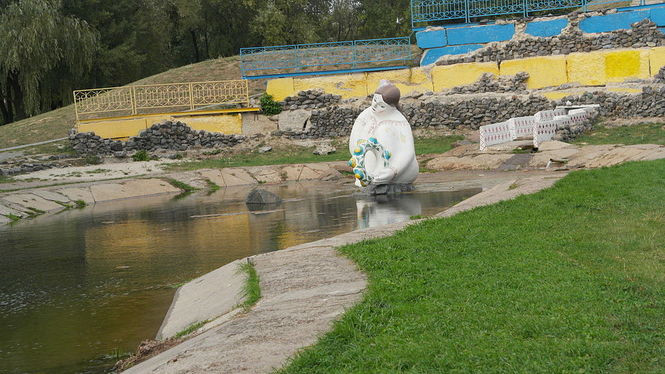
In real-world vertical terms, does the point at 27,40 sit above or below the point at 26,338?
above

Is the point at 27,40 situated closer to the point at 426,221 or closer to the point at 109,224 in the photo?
the point at 109,224

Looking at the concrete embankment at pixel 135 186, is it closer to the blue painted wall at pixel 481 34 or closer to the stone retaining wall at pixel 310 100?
the stone retaining wall at pixel 310 100

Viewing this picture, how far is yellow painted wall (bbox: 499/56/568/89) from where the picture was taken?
31.6m

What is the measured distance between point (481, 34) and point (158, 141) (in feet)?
47.0

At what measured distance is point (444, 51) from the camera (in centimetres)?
3453

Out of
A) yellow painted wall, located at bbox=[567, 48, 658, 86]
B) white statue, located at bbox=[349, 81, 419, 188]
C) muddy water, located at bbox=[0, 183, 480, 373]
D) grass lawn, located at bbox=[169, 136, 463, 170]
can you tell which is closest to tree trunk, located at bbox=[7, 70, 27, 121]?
grass lawn, located at bbox=[169, 136, 463, 170]

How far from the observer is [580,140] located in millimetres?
25266

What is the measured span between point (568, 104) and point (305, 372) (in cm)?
2641

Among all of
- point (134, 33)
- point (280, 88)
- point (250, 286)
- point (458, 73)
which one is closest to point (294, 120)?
point (280, 88)

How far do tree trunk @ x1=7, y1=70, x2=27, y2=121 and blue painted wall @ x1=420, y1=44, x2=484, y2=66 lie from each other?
20184 mm

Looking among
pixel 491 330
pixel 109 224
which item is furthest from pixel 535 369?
pixel 109 224

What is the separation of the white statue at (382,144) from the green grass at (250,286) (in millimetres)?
8220

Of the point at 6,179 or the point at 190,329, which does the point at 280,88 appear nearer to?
the point at 6,179

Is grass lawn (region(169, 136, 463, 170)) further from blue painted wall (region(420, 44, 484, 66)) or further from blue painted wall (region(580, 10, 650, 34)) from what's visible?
blue painted wall (region(580, 10, 650, 34))
